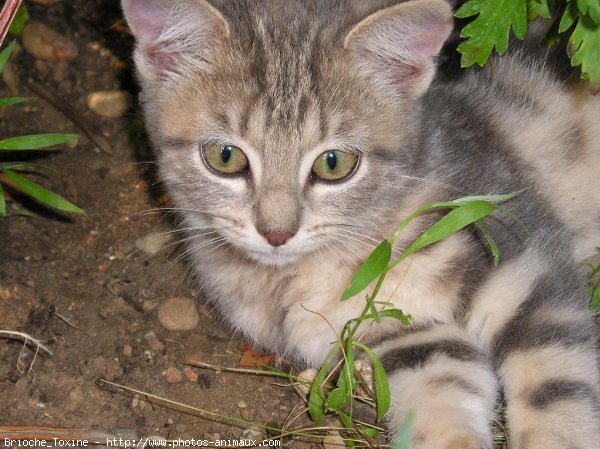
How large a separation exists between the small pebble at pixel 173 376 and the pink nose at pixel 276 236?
0.73m

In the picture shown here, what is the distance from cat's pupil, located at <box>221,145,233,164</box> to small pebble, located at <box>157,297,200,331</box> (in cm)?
83

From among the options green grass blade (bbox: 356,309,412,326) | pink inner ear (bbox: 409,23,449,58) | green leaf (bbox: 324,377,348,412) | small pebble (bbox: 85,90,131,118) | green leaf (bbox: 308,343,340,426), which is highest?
pink inner ear (bbox: 409,23,449,58)

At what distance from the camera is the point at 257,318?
9.55 ft

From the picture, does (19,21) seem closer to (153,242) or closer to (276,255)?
(153,242)

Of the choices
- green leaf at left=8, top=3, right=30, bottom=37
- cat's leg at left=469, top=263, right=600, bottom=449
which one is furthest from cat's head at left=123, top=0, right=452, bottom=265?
green leaf at left=8, top=3, right=30, bottom=37

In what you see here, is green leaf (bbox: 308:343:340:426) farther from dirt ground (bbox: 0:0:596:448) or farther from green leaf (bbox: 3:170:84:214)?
green leaf (bbox: 3:170:84:214)

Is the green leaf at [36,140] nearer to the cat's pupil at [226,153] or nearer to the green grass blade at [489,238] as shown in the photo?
the cat's pupil at [226,153]

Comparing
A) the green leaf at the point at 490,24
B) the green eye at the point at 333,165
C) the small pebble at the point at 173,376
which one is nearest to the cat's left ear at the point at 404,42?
the green leaf at the point at 490,24

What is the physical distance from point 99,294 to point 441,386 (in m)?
1.30

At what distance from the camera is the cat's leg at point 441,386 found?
2.49m

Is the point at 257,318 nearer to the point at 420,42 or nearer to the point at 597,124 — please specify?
the point at 420,42

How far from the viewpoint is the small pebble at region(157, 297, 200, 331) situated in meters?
3.09

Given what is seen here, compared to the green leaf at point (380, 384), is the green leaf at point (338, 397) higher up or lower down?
lower down

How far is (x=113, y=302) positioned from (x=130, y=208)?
0.48m
